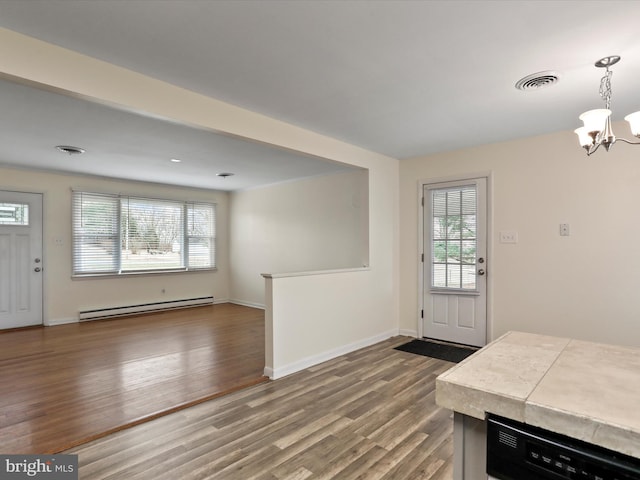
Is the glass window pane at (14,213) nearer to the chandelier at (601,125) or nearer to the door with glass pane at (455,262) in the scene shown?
the door with glass pane at (455,262)

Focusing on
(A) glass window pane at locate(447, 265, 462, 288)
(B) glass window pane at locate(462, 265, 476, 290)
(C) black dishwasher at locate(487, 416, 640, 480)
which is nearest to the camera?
(C) black dishwasher at locate(487, 416, 640, 480)

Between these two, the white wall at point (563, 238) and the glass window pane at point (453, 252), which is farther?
the glass window pane at point (453, 252)

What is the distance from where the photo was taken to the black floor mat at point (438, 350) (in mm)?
3893

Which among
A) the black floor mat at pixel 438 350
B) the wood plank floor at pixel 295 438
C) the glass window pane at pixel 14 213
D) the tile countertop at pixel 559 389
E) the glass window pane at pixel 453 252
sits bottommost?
the wood plank floor at pixel 295 438

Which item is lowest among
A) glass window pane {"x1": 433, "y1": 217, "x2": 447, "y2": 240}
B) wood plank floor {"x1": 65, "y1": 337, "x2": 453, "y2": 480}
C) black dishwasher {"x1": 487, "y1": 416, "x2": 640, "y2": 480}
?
wood plank floor {"x1": 65, "y1": 337, "x2": 453, "y2": 480}

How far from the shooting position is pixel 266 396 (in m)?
2.94

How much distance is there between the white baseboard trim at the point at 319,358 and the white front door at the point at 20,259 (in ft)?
14.7

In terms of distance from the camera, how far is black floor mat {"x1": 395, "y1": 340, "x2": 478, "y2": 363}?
3.89 metres

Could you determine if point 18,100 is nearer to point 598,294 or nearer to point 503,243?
point 503,243

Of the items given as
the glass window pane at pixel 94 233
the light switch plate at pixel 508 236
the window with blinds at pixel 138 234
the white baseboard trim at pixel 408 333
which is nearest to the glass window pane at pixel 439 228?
the light switch plate at pixel 508 236

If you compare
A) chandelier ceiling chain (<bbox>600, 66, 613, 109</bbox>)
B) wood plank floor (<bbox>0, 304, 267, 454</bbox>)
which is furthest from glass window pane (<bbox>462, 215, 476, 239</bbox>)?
wood plank floor (<bbox>0, 304, 267, 454</bbox>)

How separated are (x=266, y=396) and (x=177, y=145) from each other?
2.95m

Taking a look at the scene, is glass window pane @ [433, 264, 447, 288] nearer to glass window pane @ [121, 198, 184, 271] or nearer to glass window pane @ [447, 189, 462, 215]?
glass window pane @ [447, 189, 462, 215]

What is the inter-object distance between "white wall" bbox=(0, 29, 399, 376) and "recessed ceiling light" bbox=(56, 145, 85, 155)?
241cm
